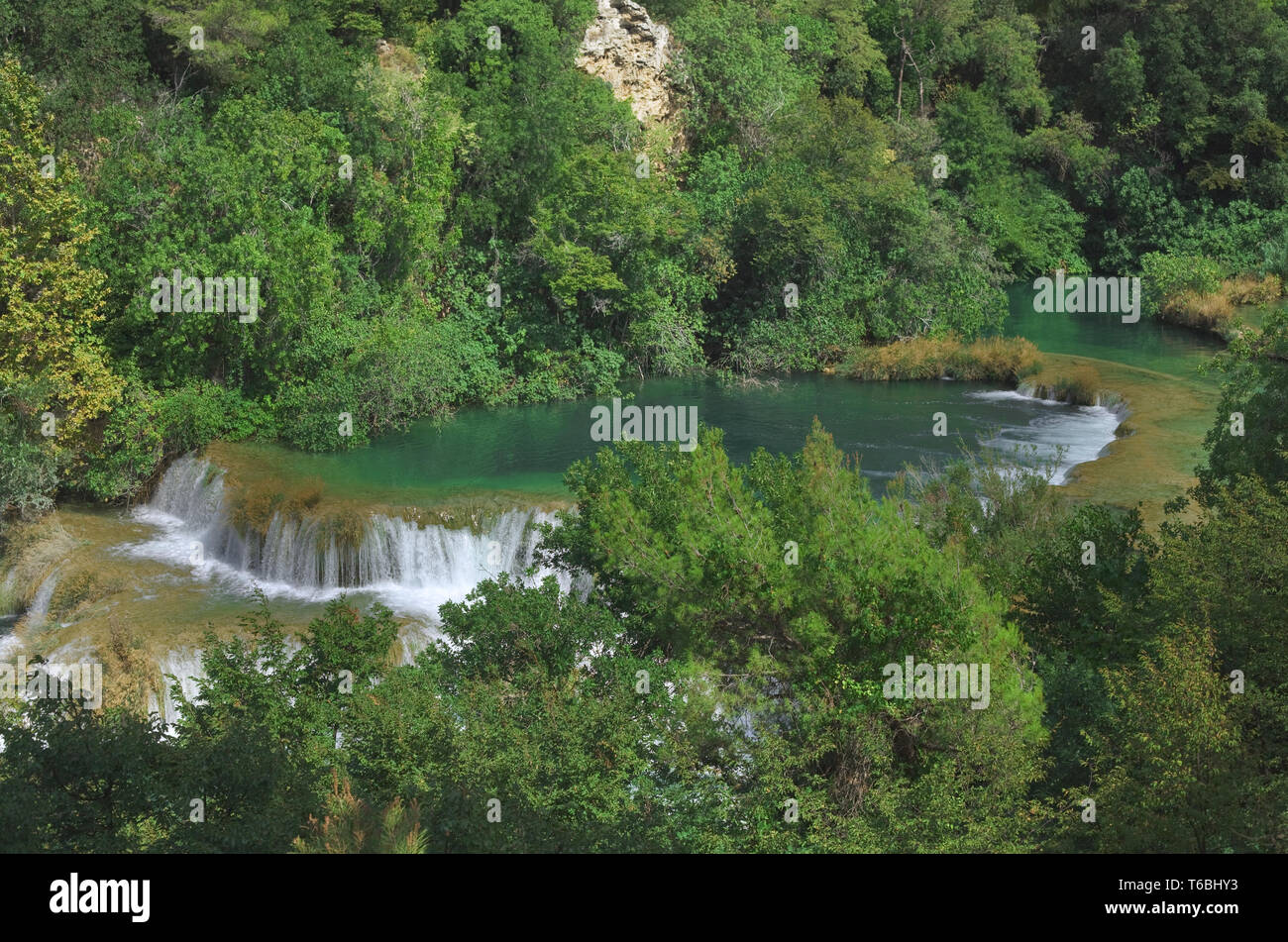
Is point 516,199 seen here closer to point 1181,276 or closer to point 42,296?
point 42,296

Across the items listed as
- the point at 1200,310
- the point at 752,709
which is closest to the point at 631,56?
the point at 1200,310

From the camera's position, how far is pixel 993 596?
14.9m

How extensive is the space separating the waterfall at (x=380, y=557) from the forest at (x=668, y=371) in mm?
1851

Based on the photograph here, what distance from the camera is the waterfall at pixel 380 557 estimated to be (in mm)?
21969

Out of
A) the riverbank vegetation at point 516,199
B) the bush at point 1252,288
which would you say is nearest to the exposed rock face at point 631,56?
the riverbank vegetation at point 516,199

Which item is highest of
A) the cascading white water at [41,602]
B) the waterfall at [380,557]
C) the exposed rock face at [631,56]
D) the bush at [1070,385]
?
the exposed rock face at [631,56]

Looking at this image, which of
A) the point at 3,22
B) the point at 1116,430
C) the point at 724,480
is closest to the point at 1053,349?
the point at 1116,430

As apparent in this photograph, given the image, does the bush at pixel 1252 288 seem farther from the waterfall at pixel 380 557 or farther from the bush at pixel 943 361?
the waterfall at pixel 380 557

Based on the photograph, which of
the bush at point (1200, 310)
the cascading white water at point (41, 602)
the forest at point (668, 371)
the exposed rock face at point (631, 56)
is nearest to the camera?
the forest at point (668, 371)

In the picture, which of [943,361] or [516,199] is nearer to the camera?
[516,199]

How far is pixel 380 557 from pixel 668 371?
44.8ft

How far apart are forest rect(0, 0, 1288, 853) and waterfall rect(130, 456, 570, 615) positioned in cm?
185

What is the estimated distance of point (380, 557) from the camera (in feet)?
72.5
